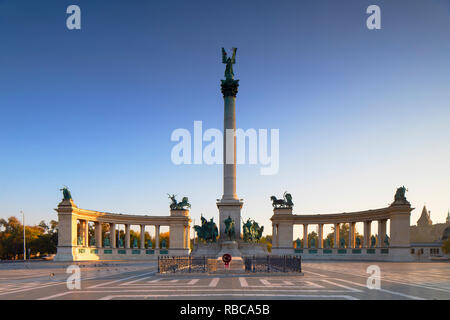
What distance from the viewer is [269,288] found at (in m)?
23.5

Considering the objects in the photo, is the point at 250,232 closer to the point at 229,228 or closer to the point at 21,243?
the point at 229,228

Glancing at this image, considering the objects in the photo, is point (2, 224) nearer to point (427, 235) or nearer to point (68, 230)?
point (68, 230)

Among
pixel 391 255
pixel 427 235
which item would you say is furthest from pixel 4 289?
pixel 427 235

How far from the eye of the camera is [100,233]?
86812 mm

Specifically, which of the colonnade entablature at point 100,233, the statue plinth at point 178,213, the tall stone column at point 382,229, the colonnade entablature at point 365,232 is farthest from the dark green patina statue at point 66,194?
the tall stone column at point 382,229

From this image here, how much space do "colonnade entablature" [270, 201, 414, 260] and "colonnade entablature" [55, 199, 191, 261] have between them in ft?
76.1

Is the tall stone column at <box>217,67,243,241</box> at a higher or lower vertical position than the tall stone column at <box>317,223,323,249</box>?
higher

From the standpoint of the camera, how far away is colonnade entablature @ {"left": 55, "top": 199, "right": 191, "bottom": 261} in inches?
3017

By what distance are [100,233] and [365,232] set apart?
193 ft

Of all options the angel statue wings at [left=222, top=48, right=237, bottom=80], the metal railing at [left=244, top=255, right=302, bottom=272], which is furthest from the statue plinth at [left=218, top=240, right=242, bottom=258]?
the angel statue wings at [left=222, top=48, right=237, bottom=80]

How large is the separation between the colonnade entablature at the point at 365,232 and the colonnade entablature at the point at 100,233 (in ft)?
76.1

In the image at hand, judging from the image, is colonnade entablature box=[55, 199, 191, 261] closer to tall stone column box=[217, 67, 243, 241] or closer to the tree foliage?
the tree foliage

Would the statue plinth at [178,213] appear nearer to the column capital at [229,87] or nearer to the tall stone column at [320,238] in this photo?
the tall stone column at [320,238]
